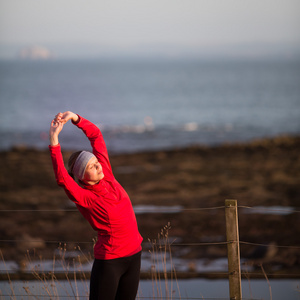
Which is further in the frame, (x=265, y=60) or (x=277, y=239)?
(x=265, y=60)

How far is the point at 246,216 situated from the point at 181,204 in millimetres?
3196

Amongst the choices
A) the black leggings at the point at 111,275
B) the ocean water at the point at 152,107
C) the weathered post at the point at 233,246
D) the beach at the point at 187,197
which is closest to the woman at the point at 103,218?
the black leggings at the point at 111,275

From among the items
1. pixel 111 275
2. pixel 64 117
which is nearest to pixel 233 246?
pixel 111 275

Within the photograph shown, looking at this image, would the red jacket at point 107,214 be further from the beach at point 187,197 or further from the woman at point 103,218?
the beach at point 187,197

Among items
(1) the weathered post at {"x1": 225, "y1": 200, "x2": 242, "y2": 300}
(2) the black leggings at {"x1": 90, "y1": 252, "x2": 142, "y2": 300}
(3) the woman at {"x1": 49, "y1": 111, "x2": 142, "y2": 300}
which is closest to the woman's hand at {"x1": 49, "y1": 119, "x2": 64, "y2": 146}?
(3) the woman at {"x1": 49, "y1": 111, "x2": 142, "y2": 300}

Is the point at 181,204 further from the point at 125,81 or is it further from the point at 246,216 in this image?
the point at 125,81

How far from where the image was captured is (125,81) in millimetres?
128750

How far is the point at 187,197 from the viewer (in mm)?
17156

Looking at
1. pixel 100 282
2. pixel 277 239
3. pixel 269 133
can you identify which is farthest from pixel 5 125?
pixel 100 282

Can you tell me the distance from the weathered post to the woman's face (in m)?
1.37

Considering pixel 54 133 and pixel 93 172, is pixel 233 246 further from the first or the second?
pixel 54 133

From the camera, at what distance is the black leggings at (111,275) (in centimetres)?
352

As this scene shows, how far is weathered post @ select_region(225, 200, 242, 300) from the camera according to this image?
4.53m

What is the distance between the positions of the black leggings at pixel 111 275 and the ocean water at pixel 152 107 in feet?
96.6
